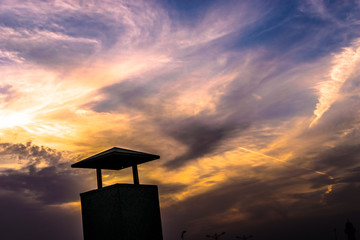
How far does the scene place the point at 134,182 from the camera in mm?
17375

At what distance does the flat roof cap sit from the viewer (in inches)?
662

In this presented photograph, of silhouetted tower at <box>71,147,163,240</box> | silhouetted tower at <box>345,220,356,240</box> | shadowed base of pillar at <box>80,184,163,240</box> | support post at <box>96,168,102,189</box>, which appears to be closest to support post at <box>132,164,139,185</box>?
silhouetted tower at <box>71,147,163,240</box>

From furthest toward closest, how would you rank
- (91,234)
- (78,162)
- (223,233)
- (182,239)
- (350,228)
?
(223,233)
(182,239)
(350,228)
(78,162)
(91,234)

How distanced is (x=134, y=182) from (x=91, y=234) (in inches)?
126

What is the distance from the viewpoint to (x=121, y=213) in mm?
15500

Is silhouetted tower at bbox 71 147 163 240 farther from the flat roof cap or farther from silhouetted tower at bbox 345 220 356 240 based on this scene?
silhouetted tower at bbox 345 220 356 240

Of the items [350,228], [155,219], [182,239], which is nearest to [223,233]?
[182,239]

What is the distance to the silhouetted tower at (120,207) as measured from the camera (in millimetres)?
15648

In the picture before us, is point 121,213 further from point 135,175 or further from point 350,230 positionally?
point 350,230

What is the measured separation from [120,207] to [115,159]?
9.95 feet

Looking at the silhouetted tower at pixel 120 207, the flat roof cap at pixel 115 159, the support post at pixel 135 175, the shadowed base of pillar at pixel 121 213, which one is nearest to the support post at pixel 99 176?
the silhouetted tower at pixel 120 207

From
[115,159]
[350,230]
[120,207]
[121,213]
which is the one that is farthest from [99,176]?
[350,230]

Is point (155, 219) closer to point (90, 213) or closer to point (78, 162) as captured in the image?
point (90, 213)

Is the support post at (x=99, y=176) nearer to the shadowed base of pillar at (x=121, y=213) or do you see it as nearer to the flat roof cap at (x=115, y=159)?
the flat roof cap at (x=115, y=159)
